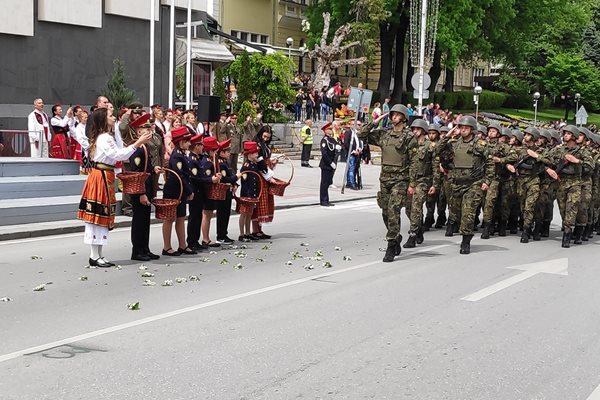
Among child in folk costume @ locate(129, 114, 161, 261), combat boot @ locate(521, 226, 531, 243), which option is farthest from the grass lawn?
child in folk costume @ locate(129, 114, 161, 261)

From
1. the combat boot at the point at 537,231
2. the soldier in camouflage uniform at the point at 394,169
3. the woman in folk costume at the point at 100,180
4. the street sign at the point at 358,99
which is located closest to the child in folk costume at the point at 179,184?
the woman in folk costume at the point at 100,180

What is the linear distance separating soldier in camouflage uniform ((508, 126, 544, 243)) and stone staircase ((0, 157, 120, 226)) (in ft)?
27.1

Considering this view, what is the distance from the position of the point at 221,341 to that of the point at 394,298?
2781 mm

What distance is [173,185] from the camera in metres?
11.9

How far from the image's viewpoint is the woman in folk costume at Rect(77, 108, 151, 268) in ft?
34.5

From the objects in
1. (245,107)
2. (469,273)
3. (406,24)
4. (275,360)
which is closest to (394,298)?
(469,273)

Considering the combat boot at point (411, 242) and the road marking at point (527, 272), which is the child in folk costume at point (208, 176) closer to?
the combat boot at point (411, 242)

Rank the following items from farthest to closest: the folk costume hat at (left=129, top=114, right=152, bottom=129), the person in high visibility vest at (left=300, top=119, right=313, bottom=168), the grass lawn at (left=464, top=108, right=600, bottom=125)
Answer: the grass lawn at (left=464, top=108, right=600, bottom=125)
the person in high visibility vest at (left=300, top=119, right=313, bottom=168)
the folk costume hat at (left=129, top=114, right=152, bottom=129)

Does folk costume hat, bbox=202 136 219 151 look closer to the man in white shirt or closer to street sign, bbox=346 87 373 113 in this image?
the man in white shirt

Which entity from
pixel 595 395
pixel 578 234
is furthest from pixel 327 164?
pixel 595 395

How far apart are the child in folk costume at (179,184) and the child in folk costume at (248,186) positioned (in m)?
1.72

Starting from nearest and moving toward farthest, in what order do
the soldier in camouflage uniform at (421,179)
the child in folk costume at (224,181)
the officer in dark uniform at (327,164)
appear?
1. the child in folk costume at (224,181)
2. the soldier in camouflage uniform at (421,179)
3. the officer in dark uniform at (327,164)

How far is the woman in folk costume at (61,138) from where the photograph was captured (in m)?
18.9

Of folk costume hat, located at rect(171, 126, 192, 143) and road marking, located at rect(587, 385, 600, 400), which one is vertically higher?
folk costume hat, located at rect(171, 126, 192, 143)
